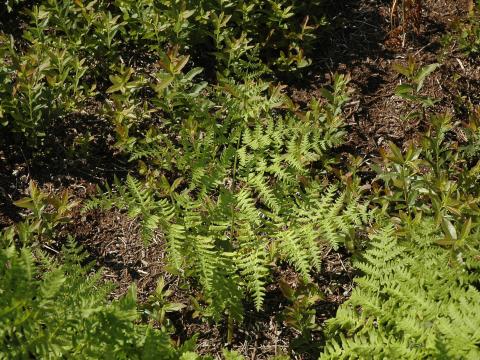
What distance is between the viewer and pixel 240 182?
351 cm

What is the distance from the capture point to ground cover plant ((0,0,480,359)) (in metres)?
2.37

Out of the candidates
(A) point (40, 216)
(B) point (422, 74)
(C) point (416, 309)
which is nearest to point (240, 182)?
(A) point (40, 216)

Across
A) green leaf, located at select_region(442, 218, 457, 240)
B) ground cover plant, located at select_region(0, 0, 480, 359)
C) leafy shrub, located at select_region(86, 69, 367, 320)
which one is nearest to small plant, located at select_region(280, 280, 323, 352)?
ground cover plant, located at select_region(0, 0, 480, 359)

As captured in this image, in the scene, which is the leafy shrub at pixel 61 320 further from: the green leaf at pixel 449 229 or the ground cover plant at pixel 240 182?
the green leaf at pixel 449 229

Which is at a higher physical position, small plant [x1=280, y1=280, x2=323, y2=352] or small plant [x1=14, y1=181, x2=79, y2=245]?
small plant [x1=14, y1=181, x2=79, y2=245]

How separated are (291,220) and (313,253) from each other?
0.87 feet

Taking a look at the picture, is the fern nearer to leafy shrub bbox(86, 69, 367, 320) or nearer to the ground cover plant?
the ground cover plant

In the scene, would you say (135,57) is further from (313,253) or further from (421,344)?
(421,344)

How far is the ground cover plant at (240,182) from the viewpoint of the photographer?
237cm

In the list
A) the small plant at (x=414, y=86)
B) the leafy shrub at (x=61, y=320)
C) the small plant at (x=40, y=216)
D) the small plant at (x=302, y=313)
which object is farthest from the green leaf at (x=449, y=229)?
the small plant at (x=40, y=216)

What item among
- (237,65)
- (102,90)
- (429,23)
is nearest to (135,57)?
(102,90)

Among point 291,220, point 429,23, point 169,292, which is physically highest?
point 429,23

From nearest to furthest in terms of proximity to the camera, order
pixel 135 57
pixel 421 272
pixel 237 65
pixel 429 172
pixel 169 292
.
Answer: pixel 421 272, pixel 169 292, pixel 429 172, pixel 237 65, pixel 135 57

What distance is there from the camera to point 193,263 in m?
2.73
